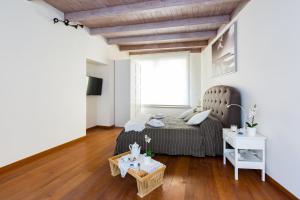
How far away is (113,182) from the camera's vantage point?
2037 millimetres

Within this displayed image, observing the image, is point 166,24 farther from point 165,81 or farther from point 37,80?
point 37,80

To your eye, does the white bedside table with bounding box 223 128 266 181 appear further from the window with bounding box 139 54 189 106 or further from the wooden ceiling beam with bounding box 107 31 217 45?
the window with bounding box 139 54 189 106

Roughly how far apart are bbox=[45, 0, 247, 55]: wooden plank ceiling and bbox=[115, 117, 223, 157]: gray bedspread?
84.2 inches

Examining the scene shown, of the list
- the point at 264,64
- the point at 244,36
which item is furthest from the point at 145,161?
the point at 244,36

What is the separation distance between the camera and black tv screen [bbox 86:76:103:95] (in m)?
4.48

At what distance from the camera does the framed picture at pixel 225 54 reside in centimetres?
299

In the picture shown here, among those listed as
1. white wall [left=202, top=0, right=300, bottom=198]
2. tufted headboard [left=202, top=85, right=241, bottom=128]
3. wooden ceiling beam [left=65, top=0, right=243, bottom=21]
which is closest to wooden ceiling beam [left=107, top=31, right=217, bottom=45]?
wooden ceiling beam [left=65, top=0, right=243, bottom=21]

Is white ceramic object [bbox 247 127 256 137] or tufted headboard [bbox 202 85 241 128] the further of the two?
tufted headboard [bbox 202 85 241 128]

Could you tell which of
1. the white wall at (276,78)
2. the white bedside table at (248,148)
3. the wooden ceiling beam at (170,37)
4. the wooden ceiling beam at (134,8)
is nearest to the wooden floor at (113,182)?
the white bedside table at (248,148)

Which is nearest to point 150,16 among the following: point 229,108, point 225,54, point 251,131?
point 225,54

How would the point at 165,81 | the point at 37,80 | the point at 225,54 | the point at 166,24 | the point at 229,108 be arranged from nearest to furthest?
the point at 229,108
the point at 37,80
the point at 225,54
the point at 166,24
the point at 165,81

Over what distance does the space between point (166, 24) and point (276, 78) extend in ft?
8.53

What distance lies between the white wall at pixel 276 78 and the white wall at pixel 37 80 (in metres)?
3.47

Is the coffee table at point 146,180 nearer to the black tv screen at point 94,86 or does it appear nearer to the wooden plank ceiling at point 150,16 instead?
the wooden plank ceiling at point 150,16
